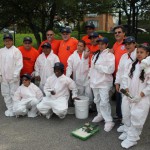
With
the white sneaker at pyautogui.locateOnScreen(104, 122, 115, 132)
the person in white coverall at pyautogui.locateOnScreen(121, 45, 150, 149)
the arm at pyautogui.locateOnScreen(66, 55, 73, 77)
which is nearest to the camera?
the person in white coverall at pyautogui.locateOnScreen(121, 45, 150, 149)

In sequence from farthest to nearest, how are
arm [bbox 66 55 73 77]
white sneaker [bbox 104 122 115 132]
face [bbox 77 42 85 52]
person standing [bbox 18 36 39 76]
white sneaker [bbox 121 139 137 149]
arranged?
person standing [bbox 18 36 39 76] < arm [bbox 66 55 73 77] < face [bbox 77 42 85 52] < white sneaker [bbox 104 122 115 132] < white sneaker [bbox 121 139 137 149]

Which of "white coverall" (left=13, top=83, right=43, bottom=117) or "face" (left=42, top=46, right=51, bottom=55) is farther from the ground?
"face" (left=42, top=46, right=51, bottom=55)

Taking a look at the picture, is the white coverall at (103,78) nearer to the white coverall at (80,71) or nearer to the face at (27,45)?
the white coverall at (80,71)

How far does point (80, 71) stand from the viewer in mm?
5504

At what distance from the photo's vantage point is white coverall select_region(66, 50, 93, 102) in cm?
545

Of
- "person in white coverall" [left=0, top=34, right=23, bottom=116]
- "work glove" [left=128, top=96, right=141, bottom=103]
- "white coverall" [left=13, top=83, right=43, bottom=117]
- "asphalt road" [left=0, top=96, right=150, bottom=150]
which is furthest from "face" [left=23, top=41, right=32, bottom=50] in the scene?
"work glove" [left=128, top=96, right=141, bottom=103]

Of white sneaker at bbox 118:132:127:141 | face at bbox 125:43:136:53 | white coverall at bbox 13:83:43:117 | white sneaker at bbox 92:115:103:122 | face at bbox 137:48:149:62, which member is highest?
face at bbox 125:43:136:53

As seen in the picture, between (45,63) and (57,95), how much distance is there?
87cm

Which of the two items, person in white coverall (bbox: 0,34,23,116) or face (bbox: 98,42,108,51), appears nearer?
face (bbox: 98,42,108,51)

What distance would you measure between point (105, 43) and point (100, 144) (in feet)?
6.39

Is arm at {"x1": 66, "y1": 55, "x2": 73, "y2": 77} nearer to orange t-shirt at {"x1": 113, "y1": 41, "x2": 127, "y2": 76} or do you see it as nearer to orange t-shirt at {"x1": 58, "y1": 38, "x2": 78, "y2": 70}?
orange t-shirt at {"x1": 58, "y1": 38, "x2": 78, "y2": 70}

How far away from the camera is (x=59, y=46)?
20.1 feet

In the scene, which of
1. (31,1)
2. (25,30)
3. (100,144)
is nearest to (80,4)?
(31,1)

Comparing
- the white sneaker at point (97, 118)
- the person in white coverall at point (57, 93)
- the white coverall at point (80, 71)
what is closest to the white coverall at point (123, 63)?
the white sneaker at point (97, 118)
